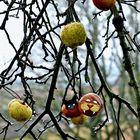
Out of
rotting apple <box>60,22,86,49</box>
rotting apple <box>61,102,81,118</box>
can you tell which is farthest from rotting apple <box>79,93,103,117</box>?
rotting apple <box>60,22,86,49</box>

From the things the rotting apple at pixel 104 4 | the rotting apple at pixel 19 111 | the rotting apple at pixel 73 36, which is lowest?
the rotting apple at pixel 19 111

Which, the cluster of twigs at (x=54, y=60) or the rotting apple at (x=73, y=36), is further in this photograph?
the cluster of twigs at (x=54, y=60)

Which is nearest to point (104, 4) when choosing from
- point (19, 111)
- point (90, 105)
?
point (90, 105)

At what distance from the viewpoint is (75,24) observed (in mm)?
993

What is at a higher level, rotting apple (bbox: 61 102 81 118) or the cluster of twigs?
the cluster of twigs

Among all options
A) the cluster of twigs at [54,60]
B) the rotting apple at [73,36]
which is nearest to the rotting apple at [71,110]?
the cluster of twigs at [54,60]

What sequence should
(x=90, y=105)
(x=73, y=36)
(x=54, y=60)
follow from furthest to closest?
(x=54, y=60) → (x=90, y=105) → (x=73, y=36)

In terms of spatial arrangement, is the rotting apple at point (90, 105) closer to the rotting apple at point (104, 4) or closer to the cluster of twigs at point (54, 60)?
the cluster of twigs at point (54, 60)

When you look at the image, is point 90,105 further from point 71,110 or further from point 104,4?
point 104,4

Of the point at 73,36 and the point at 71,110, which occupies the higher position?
the point at 73,36

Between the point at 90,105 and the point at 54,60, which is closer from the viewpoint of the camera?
the point at 90,105

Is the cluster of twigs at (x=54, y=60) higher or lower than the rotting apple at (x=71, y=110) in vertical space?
higher

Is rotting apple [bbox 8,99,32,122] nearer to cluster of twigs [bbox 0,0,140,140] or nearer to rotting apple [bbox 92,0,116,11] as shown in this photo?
cluster of twigs [bbox 0,0,140,140]

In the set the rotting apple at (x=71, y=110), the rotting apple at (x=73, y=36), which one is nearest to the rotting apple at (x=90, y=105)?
the rotting apple at (x=71, y=110)
